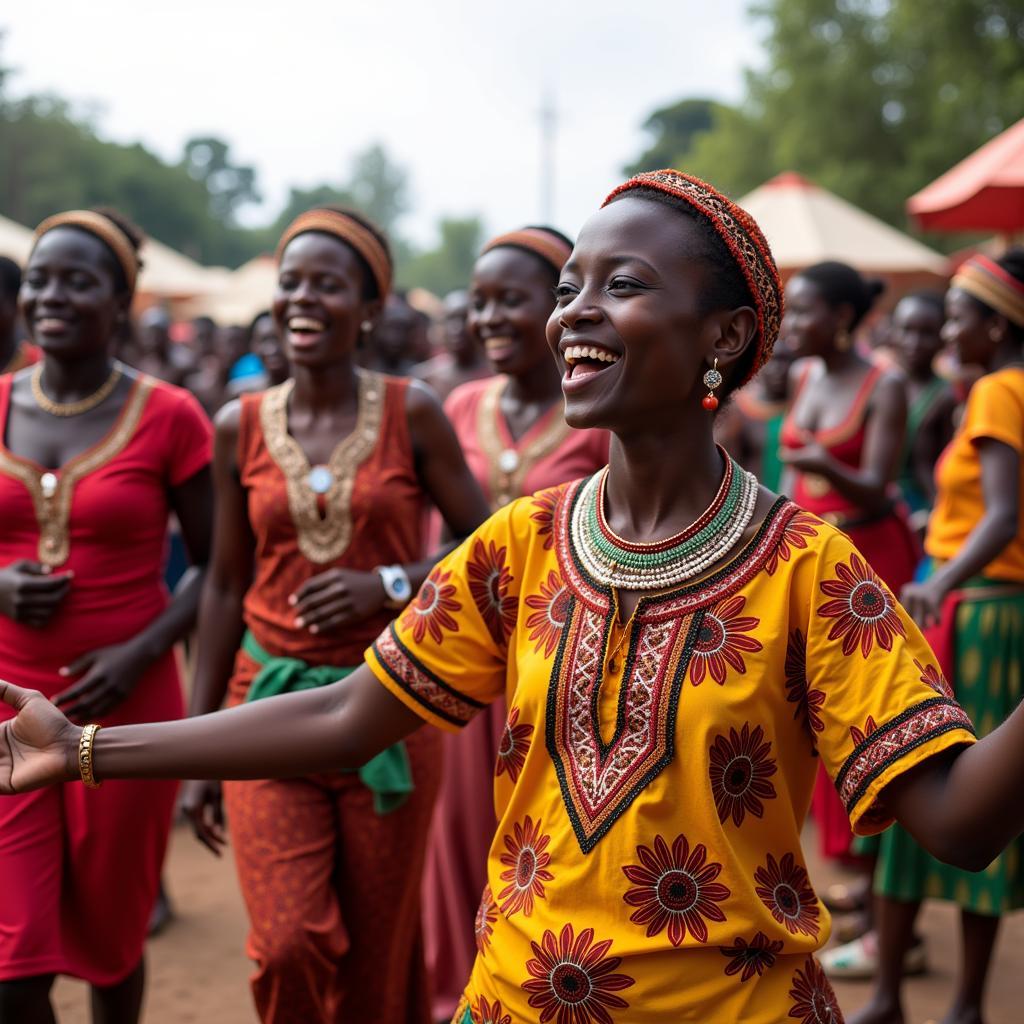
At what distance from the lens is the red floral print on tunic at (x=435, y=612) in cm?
229

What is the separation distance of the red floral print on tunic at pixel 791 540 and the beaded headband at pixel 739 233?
321mm

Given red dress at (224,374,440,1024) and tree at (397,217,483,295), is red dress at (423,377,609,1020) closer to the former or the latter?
red dress at (224,374,440,1024)

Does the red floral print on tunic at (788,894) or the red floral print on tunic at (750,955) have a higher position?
the red floral print on tunic at (788,894)

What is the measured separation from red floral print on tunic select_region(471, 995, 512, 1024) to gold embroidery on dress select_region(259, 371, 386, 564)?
1.63m

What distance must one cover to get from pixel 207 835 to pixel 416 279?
412 feet

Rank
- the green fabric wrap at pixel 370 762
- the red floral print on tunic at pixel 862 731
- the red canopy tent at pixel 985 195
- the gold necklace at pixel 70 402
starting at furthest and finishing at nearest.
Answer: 1. the red canopy tent at pixel 985 195
2. the gold necklace at pixel 70 402
3. the green fabric wrap at pixel 370 762
4. the red floral print on tunic at pixel 862 731

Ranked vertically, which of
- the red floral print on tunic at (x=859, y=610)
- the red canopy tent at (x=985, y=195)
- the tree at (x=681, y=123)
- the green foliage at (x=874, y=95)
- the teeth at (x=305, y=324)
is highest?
the tree at (x=681, y=123)

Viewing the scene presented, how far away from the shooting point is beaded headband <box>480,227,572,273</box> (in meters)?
4.43

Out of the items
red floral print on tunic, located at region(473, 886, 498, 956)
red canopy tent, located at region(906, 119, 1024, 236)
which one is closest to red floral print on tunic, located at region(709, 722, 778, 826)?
red floral print on tunic, located at region(473, 886, 498, 956)

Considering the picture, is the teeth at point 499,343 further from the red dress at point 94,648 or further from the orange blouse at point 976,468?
the orange blouse at point 976,468

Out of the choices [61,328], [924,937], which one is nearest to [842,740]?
[61,328]

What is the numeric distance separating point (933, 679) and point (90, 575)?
8.26 ft

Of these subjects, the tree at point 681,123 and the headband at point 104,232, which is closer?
the headband at point 104,232

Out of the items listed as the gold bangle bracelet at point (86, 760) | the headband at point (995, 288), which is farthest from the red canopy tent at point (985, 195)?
the gold bangle bracelet at point (86, 760)
